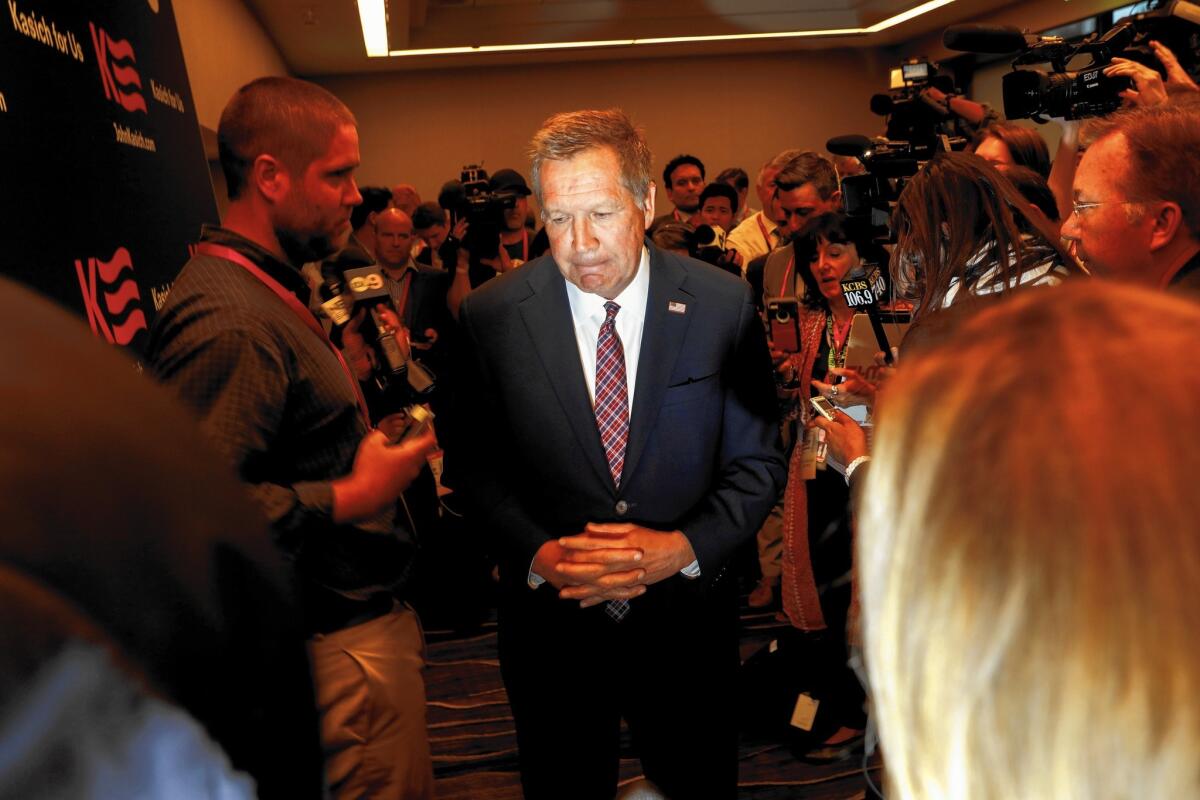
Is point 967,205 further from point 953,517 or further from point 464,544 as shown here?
point 464,544

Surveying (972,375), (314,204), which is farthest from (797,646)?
(972,375)

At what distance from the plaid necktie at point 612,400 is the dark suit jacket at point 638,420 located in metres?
0.03

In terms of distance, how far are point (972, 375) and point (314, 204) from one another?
1483mm

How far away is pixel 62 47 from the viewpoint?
1.82 meters

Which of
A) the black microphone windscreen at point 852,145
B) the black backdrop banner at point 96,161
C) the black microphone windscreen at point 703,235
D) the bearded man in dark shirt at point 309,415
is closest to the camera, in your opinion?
the bearded man in dark shirt at point 309,415

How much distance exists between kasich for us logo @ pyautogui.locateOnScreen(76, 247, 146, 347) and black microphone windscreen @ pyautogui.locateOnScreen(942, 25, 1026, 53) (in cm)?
224

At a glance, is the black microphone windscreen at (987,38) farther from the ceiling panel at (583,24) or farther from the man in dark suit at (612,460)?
the ceiling panel at (583,24)

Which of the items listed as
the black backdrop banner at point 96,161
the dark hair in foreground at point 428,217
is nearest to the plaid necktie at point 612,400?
the black backdrop banner at point 96,161

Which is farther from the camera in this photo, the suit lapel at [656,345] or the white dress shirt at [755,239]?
the white dress shirt at [755,239]

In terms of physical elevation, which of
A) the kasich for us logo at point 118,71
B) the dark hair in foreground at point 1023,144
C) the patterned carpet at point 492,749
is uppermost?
the kasich for us logo at point 118,71

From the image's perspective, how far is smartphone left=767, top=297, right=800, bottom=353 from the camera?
2.86 meters

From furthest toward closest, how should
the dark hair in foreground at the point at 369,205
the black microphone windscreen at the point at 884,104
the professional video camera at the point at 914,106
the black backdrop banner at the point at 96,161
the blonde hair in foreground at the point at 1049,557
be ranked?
1. the dark hair in foreground at the point at 369,205
2. the black microphone windscreen at the point at 884,104
3. the professional video camera at the point at 914,106
4. the black backdrop banner at the point at 96,161
5. the blonde hair in foreground at the point at 1049,557

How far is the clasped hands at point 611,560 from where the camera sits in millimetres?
1717

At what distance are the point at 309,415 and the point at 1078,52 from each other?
249 centimetres
